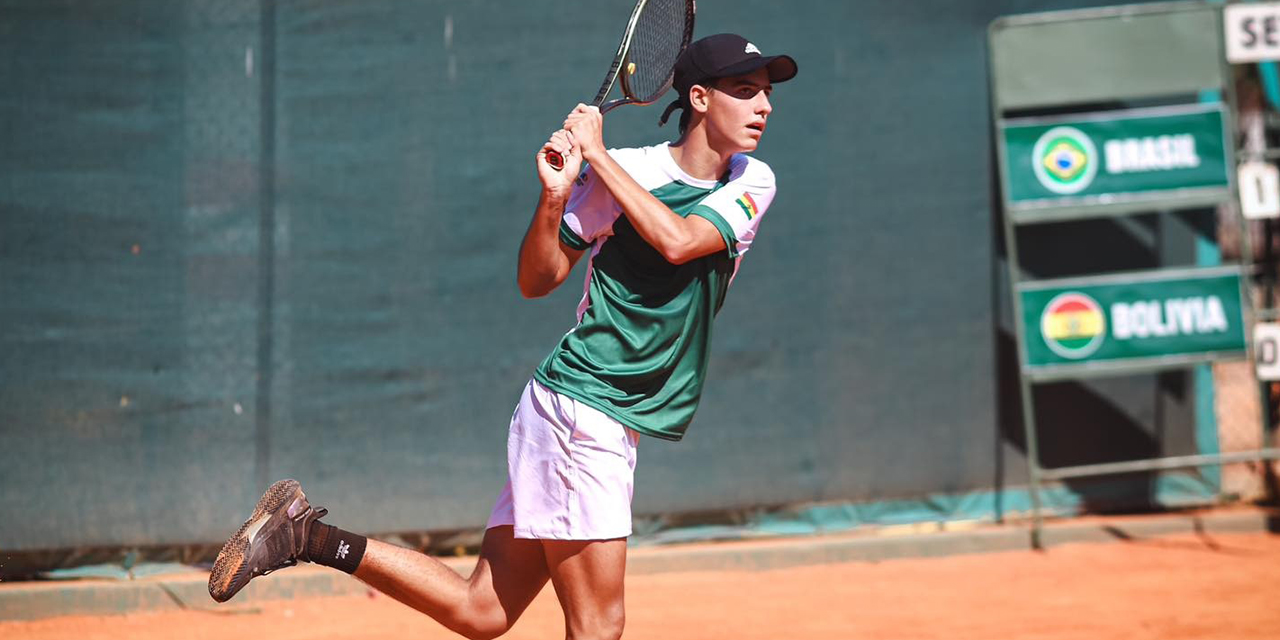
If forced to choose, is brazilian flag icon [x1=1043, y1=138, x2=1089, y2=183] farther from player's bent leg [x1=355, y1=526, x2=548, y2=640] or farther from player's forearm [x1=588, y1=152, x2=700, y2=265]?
player's bent leg [x1=355, y1=526, x2=548, y2=640]

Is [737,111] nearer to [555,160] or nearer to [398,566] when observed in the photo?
[555,160]

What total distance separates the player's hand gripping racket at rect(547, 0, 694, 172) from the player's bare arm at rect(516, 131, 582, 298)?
53cm

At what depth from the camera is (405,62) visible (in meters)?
5.78

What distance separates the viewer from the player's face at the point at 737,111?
311 cm

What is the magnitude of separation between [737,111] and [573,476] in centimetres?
93

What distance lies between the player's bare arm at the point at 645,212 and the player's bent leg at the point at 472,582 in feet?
2.60

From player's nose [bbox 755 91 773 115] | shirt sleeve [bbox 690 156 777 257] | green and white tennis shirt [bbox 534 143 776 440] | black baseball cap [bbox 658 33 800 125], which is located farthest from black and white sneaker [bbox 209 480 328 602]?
player's nose [bbox 755 91 773 115]

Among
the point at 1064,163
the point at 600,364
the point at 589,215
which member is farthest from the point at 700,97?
the point at 1064,163

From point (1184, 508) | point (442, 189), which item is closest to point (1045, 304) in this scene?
point (1184, 508)

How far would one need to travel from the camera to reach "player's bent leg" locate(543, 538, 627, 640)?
2.94 metres

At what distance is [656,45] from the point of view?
3.60m

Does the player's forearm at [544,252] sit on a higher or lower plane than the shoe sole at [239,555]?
higher

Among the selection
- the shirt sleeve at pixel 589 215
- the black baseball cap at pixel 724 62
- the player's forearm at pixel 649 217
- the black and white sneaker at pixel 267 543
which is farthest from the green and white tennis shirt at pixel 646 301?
the black and white sneaker at pixel 267 543

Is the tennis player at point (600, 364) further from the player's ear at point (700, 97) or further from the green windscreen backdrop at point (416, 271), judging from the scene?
the green windscreen backdrop at point (416, 271)
